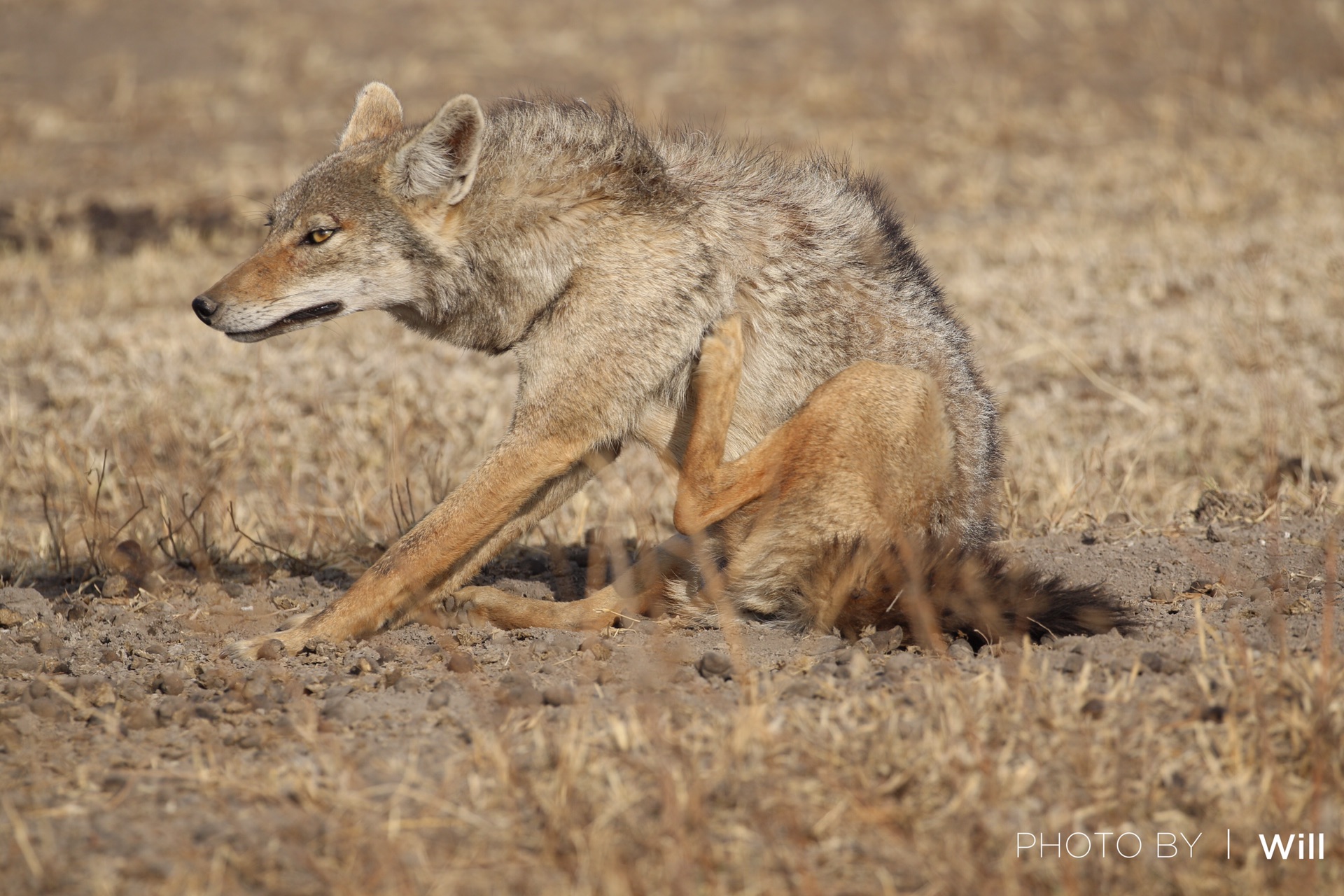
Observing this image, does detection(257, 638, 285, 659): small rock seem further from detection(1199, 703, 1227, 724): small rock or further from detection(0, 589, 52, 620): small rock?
detection(1199, 703, 1227, 724): small rock

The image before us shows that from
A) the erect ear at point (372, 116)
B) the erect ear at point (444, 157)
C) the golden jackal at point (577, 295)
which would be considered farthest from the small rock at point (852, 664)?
the erect ear at point (372, 116)

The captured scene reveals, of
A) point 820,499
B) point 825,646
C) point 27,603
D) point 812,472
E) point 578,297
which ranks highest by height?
point 578,297

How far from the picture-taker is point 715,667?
3719mm

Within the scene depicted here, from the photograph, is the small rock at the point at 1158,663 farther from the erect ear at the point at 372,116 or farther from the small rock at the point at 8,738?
the erect ear at the point at 372,116

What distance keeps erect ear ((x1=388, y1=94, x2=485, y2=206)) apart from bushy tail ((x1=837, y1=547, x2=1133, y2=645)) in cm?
208

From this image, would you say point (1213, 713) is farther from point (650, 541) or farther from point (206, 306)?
point (206, 306)

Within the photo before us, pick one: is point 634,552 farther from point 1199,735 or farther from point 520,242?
point 1199,735

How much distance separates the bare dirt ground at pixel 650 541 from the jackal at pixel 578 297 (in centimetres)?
51

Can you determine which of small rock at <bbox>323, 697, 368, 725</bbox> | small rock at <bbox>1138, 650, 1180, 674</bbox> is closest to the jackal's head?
small rock at <bbox>323, 697, 368, 725</bbox>

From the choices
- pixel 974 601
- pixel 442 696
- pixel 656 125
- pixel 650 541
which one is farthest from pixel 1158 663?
pixel 656 125

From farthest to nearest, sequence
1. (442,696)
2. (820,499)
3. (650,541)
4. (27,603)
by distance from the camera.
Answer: (650,541)
(27,603)
(820,499)
(442,696)

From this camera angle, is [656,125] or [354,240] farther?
[656,125]

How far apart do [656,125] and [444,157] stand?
12.1 feet

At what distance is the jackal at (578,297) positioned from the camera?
14.1ft
